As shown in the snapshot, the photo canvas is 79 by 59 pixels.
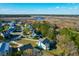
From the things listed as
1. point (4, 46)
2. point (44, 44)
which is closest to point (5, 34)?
point (4, 46)

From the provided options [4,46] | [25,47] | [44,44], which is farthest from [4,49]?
[44,44]

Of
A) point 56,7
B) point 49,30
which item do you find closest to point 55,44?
point 49,30

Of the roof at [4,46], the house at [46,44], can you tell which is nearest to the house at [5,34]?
the roof at [4,46]

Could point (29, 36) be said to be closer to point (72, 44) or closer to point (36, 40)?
point (36, 40)

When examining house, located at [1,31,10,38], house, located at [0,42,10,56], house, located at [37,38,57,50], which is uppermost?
house, located at [1,31,10,38]

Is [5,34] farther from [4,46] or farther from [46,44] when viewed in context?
[46,44]

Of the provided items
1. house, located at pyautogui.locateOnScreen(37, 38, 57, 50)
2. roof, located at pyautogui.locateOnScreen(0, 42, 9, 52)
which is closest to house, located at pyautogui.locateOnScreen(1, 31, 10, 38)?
roof, located at pyautogui.locateOnScreen(0, 42, 9, 52)

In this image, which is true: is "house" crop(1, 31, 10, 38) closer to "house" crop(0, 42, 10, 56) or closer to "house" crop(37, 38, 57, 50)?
"house" crop(0, 42, 10, 56)

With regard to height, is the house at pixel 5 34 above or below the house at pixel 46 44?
above

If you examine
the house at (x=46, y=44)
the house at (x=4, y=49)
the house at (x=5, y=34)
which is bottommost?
the house at (x=4, y=49)

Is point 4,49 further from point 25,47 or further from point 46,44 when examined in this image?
point 46,44

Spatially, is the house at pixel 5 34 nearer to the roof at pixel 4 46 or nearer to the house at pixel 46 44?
the roof at pixel 4 46
